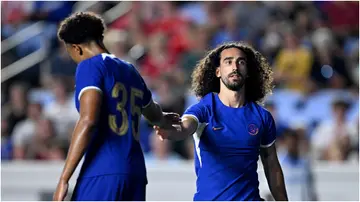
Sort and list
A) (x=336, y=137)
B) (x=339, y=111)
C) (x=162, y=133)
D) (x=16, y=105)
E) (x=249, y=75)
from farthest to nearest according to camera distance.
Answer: (x=16, y=105)
(x=339, y=111)
(x=336, y=137)
(x=249, y=75)
(x=162, y=133)

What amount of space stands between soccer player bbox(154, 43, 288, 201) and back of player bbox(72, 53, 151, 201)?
0.33 m

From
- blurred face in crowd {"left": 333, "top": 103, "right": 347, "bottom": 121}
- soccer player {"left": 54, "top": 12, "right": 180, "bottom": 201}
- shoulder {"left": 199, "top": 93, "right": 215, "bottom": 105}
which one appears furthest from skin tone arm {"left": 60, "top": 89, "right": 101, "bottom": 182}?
blurred face in crowd {"left": 333, "top": 103, "right": 347, "bottom": 121}

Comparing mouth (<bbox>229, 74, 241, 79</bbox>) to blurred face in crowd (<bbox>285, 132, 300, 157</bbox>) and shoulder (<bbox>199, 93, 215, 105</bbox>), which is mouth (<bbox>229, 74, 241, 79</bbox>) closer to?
shoulder (<bbox>199, 93, 215, 105</bbox>)

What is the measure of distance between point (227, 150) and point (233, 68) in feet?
1.80

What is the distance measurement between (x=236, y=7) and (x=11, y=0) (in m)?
3.47

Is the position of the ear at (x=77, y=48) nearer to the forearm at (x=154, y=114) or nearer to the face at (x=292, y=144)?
the forearm at (x=154, y=114)

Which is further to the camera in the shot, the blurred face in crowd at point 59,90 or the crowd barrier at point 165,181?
the blurred face in crowd at point 59,90

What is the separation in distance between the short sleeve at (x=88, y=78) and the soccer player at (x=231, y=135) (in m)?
0.59

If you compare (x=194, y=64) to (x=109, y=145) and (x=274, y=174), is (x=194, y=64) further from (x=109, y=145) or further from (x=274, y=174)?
(x=109, y=145)

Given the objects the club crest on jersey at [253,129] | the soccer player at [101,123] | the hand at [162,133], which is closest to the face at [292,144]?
the club crest on jersey at [253,129]

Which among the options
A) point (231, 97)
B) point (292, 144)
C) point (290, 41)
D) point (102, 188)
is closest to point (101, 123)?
point (102, 188)

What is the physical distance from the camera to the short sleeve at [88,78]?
527cm

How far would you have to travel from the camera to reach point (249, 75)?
20.0 feet

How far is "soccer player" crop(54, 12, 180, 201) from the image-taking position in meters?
5.19
